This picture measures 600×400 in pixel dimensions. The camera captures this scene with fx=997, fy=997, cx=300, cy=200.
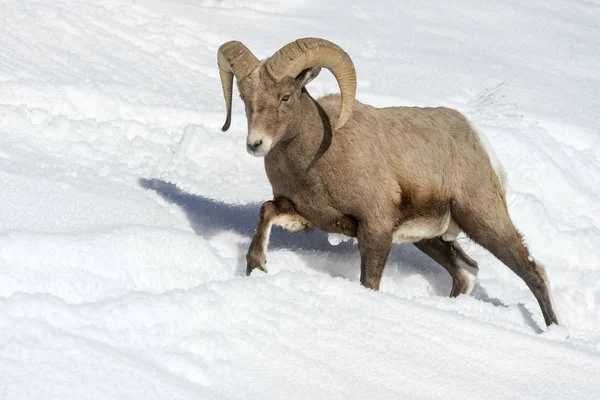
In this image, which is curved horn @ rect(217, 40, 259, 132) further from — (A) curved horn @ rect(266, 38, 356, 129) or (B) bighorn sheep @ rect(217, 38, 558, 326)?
(A) curved horn @ rect(266, 38, 356, 129)

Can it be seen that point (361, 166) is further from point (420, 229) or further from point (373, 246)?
point (420, 229)

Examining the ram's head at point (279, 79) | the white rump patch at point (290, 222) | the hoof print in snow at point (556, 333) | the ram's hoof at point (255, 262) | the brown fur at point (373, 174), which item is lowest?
the hoof print in snow at point (556, 333)

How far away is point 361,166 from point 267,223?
76cm

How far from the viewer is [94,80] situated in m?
10.6

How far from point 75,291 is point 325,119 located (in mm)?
2521

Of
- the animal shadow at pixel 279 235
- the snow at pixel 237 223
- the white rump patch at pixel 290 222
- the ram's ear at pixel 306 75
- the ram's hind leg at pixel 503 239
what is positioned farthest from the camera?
the animal shadow at pixel 279 235

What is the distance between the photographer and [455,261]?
8023mm

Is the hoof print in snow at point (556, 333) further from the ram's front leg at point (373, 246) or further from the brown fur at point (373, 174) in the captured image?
the ram's front leg at point (373, 246)

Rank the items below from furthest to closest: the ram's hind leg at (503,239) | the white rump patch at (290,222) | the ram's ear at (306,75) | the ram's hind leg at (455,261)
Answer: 1. the ram's hind leg at (455,261)
2. the ram's hind leg at (503,239)
3. the white rump patch at (290,222)
4. the ram's ear at (306,75)

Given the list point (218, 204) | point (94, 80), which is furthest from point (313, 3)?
point (218, 204)

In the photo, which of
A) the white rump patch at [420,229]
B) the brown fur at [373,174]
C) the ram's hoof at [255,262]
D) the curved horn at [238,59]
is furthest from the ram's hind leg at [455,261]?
the curved horn at [238,59]

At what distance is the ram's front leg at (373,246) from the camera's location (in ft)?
22.6

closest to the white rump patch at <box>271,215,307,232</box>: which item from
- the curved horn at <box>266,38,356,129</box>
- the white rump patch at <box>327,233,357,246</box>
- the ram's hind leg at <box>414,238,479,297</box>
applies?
the white rump patch at <box>327,233,357,246</box>

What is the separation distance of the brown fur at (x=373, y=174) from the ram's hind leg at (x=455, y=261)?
0.46 metres
